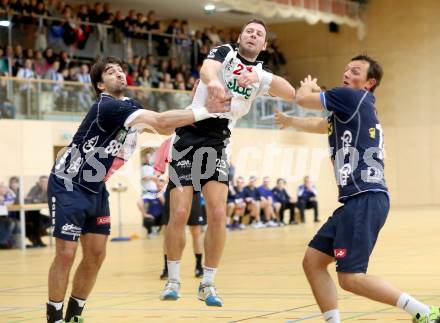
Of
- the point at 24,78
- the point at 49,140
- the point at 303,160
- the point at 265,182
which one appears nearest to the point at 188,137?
the point at 24,78

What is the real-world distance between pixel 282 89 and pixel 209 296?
2223 mm

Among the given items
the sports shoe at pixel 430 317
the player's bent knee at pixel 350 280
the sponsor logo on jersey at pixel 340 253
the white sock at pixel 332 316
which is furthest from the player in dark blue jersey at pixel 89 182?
the sports shoe at pixel 430 317

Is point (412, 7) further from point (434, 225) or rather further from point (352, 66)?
point (352, 66)

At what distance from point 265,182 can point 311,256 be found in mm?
20775

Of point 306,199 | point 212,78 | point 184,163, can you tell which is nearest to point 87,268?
point 184,163

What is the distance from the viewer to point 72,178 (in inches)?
311

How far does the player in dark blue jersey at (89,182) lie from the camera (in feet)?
25.2

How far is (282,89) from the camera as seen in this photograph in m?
8.49

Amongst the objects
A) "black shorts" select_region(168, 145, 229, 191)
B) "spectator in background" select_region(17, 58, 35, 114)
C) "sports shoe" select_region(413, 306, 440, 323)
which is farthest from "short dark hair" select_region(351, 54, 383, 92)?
"spectator in background" select_region(17, 58, 35, 114)

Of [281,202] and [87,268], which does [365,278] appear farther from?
[281,202]

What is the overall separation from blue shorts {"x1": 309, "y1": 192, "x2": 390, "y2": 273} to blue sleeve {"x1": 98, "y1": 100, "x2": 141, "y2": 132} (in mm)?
2128

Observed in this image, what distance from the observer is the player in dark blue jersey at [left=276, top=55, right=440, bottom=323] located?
666cm

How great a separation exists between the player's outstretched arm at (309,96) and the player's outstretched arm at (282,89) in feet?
3.36

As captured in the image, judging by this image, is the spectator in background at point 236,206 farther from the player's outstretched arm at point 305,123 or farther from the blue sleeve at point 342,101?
the blue sleeve at point 342,101
